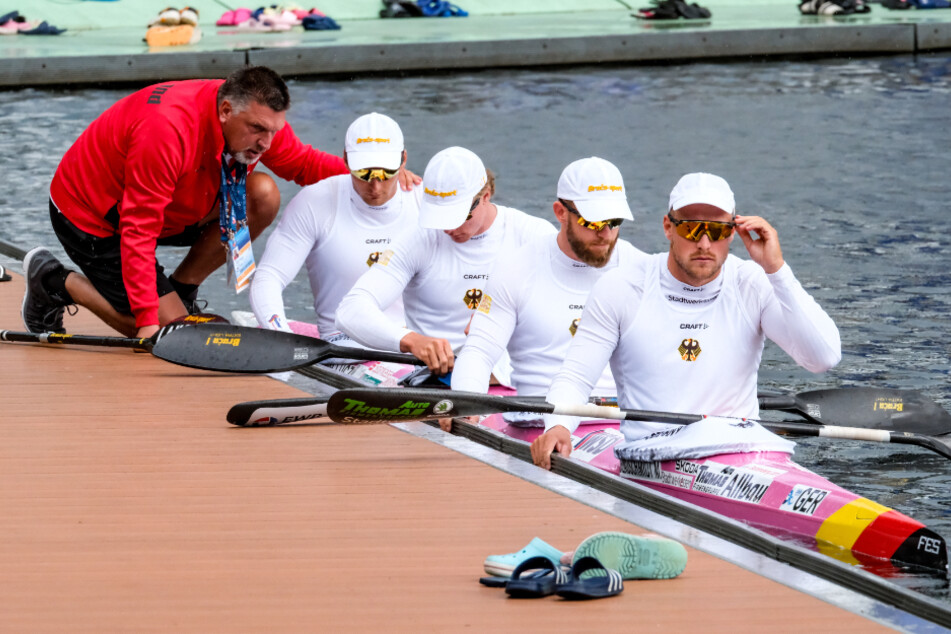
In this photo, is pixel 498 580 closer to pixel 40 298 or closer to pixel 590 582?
pixel 590 582

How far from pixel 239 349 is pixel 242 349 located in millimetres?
11

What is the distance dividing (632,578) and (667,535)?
0.38m

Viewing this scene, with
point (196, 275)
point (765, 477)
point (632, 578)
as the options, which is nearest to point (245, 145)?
point (196, 275)

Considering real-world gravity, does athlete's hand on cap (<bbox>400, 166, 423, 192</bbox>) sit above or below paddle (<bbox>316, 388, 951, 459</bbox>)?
above

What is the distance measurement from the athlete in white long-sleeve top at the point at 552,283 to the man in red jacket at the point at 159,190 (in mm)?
1198

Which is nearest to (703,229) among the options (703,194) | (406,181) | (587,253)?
(703,194)

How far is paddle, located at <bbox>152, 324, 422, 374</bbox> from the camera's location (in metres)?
5.40

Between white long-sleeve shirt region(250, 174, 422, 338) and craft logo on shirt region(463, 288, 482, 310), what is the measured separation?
2.11 feet

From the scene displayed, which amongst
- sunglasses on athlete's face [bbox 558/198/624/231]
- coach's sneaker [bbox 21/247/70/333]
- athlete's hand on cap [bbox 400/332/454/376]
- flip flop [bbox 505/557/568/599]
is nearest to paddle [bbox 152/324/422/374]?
athlete's hand on cap [bbox 400/332/454/376]

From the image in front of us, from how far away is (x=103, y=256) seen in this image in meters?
5.93

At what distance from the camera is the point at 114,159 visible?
5.60 m

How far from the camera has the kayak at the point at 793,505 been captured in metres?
3.79

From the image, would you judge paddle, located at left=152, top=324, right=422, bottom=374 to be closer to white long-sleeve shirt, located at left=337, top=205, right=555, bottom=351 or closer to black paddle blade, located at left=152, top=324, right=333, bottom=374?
black paddle blade, located at left=152, top=324, right=333, bottom=374

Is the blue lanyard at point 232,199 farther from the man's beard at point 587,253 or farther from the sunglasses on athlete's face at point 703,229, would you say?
the sunglasses on athlete's face at point 703,229
